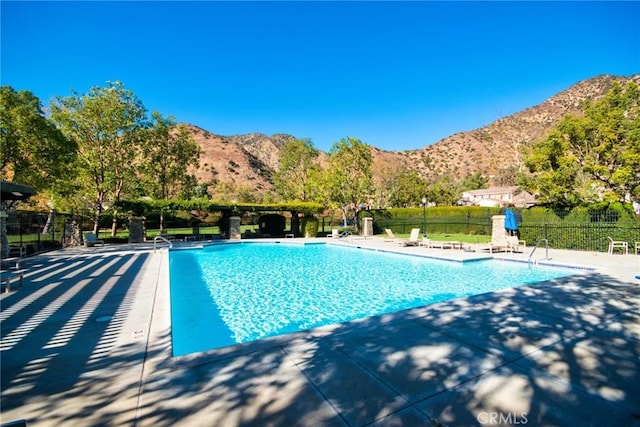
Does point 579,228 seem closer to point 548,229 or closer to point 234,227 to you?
point 548,229

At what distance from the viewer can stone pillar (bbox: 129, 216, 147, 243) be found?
1902cm

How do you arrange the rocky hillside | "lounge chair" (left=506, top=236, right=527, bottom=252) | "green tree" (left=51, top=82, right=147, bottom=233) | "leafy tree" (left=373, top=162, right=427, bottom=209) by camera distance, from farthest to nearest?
the rocky hillside
"leafy tree" (left=373, top=162, right=427, bottom=209)
"green tree" (left=51, top=82, right=147, bottom=233)
"lounge chair" (left=506, top=236, right=527, bottom=252)

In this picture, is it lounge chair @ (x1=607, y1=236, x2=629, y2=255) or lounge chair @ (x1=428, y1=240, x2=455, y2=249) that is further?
lounge chair @ (x1=428, y1=240, x2=455, y2=249)

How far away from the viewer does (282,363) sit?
312cm

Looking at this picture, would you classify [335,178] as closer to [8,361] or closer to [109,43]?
[109,43]

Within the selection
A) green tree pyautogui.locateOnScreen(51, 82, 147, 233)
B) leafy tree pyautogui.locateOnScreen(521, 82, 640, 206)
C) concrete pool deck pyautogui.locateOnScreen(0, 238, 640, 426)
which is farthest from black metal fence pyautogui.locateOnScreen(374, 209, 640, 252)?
green tree pyautogui.locateOnScreen(51, 82, 147, 233)

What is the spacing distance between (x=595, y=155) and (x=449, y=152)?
6343 cm

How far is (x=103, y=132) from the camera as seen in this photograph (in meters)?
18.7

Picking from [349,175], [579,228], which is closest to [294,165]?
[349,175]

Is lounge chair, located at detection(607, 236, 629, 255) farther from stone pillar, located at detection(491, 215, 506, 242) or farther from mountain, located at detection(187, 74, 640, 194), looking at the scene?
mountain, located at detection(187, 74, 640, 194)

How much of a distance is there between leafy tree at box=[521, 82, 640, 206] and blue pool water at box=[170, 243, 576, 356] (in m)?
6.86

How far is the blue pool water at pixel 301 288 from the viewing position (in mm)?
6074

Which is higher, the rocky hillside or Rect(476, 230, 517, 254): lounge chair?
the rocky hillside

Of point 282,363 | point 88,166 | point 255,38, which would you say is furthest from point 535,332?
point 88,166
